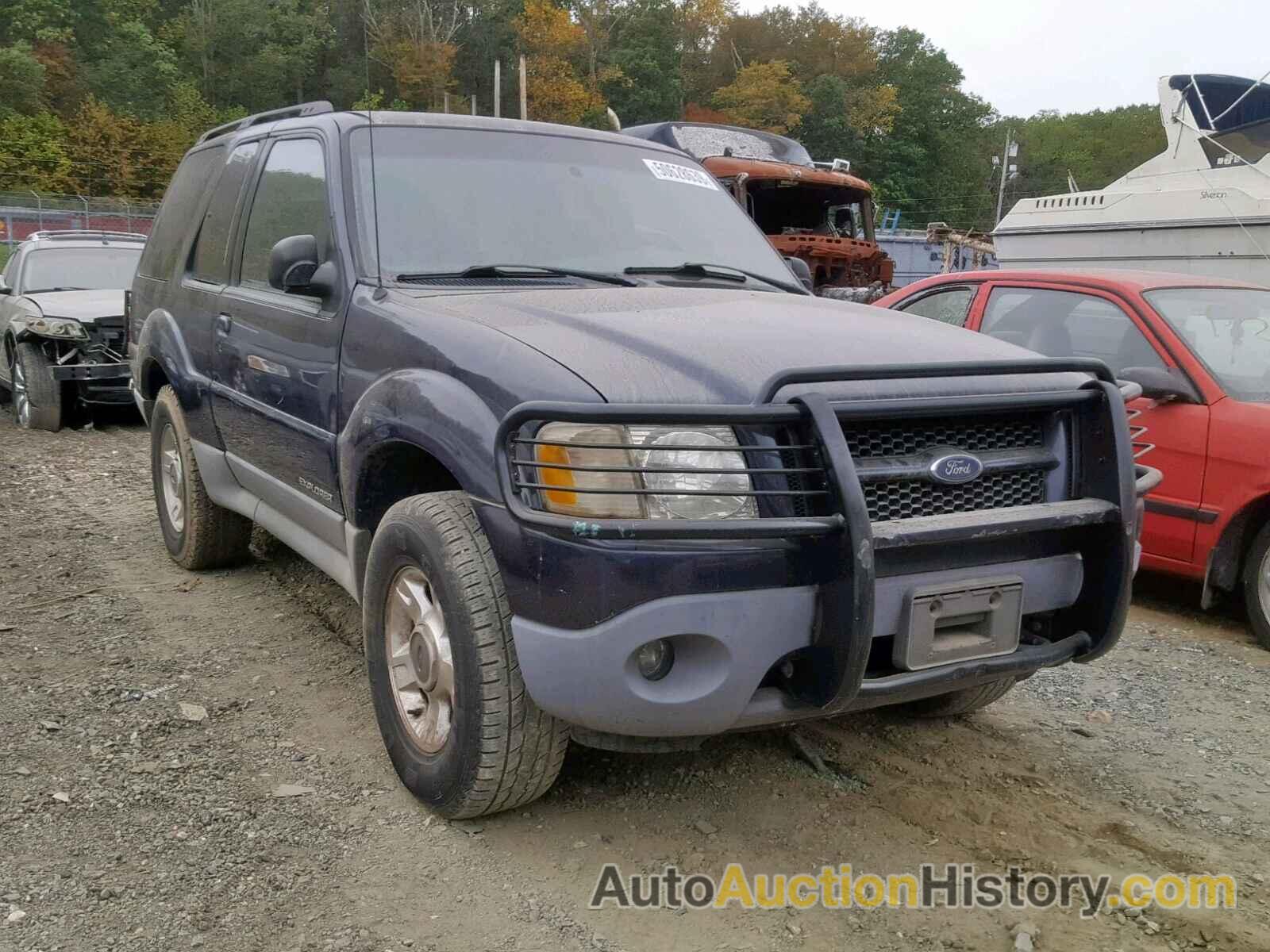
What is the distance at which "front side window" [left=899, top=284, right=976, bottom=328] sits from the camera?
586 cm

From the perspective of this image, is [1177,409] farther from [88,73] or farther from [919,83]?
[919,83]

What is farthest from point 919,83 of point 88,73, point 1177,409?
point 1177,409

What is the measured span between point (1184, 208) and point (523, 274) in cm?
933

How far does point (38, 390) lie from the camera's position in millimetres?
9039

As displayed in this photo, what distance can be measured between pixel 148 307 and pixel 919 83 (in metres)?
79.8

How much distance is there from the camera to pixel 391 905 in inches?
101

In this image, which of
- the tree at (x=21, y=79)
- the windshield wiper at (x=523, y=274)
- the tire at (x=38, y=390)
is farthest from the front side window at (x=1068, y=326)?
the tree at (x=21, y=79)

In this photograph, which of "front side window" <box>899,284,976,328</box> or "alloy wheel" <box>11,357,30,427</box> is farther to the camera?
"alloy wheel" <box>11,357,30,427</box>

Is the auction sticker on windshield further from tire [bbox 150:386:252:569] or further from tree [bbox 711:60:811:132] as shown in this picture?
tree [bbox 711:60:811:132]

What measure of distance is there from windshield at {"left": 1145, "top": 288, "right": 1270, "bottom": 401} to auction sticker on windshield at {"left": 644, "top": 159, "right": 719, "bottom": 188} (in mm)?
2350

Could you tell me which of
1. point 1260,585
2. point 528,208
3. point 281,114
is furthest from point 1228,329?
point 281,114

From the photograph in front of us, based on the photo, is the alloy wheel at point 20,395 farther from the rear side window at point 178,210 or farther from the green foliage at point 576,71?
the green foliage at point 576,71

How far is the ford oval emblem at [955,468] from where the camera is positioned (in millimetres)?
2545

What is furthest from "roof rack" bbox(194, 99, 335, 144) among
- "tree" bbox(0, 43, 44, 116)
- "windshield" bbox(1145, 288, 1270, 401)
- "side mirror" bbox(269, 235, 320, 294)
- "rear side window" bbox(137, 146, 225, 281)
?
"tree" bbox(0, 43, 44, 116)
